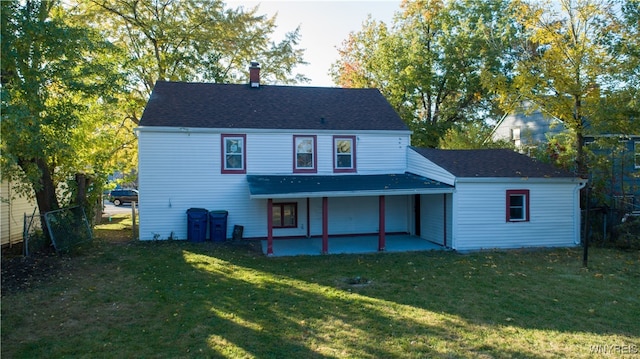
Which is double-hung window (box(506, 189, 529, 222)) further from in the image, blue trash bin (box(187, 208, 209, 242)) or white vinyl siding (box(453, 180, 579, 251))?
blue trash bin (box(187, 208, 209, 242))

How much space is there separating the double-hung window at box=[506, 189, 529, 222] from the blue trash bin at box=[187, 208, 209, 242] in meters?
10.3

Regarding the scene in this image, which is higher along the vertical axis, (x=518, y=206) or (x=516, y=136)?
(x=516, y=136)

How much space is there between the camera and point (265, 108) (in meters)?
16.5

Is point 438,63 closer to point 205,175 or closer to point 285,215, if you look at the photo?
point 285,215

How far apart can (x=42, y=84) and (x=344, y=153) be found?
997 cm

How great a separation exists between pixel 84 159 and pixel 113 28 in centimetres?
1155

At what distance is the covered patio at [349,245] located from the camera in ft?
42.9

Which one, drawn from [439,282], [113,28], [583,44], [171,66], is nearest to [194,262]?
[439,282]

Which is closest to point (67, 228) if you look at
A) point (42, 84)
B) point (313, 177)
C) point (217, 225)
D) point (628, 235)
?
point (42, 84)

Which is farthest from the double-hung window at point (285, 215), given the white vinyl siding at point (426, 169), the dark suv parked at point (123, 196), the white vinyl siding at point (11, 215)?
the dark suv parked at point (123, 196)

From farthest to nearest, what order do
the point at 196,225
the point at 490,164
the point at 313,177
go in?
the point at 313,177
the point at 490,164
the point at 196,225

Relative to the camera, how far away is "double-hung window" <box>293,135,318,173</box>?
51.4 feet

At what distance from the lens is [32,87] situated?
30.1 feet

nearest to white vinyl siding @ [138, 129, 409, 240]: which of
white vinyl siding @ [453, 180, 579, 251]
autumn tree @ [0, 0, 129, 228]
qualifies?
autumn tree @ [0, 0, 129, 228]
